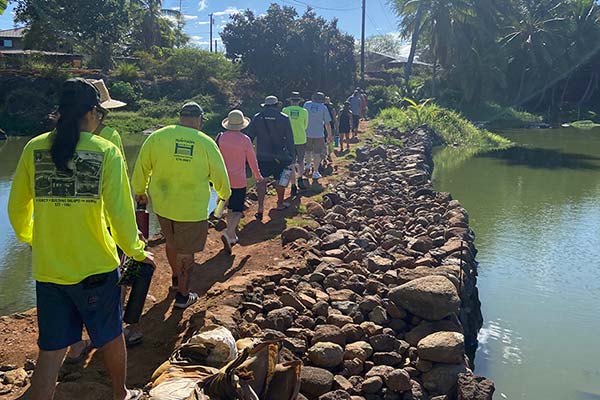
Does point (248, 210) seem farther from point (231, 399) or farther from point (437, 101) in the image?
point (437, 101)

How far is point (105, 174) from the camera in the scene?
128 inches

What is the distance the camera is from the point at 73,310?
3301 mm

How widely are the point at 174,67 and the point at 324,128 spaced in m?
31.6

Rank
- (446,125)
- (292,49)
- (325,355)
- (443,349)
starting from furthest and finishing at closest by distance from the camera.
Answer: (292,49), (446,125), (443,349), (325,355)

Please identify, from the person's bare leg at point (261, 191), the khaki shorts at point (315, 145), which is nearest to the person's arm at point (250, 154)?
the person's bare leg at point (261, 191)

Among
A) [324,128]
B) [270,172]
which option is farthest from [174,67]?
[270,172]

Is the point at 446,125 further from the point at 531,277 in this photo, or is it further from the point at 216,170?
the point at 216,170

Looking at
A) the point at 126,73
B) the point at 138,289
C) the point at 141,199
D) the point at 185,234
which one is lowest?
the point at 138,289

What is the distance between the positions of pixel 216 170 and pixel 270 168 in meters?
3.98

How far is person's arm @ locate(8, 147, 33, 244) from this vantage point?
10.7 ft

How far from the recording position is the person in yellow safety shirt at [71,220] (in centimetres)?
320

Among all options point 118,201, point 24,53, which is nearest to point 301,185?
point 118,201

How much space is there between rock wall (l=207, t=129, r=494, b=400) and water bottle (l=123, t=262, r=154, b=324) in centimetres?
93

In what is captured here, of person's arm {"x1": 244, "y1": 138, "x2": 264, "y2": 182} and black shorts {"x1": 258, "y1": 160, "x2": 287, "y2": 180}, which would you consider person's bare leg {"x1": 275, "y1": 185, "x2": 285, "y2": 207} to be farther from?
person's arm {"x1": 244, "y1": 138, "x2": 264, "y2": 182}
